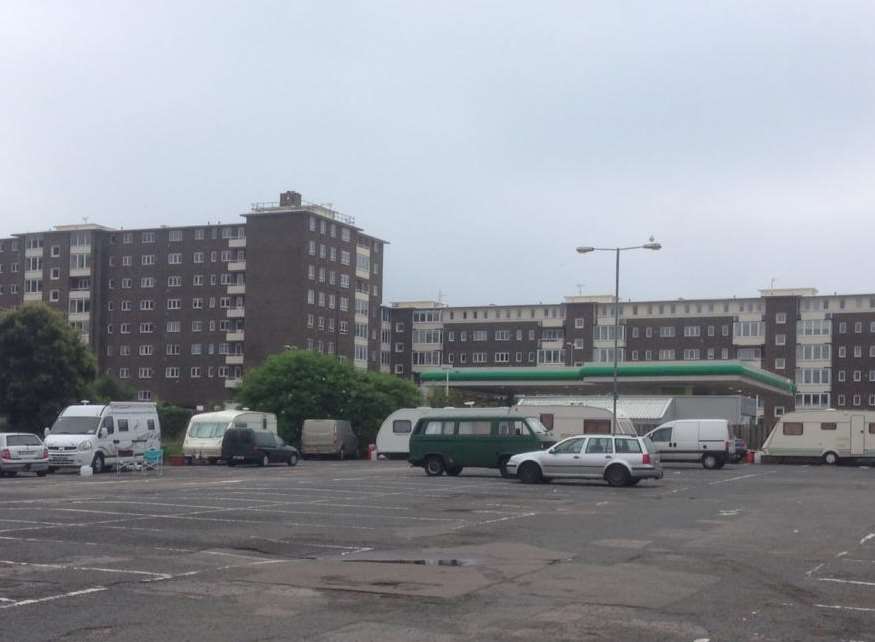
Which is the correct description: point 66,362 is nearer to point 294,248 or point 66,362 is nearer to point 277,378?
point 277,378

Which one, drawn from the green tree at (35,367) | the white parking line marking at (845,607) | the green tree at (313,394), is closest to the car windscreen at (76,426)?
the green tree at (35,367)

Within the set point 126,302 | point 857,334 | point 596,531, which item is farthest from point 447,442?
point 857,334

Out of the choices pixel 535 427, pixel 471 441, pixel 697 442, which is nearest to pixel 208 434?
pixel 471 441

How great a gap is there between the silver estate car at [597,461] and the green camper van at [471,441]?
3.12 meters

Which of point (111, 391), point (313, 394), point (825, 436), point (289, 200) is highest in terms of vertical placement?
point (289, 200)

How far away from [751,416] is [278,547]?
6239 centimetres

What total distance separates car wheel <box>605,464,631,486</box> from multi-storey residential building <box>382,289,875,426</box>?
72.7 m

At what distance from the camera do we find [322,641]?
9.23 metres

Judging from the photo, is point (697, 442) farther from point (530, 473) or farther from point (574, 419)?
point (530, 473)

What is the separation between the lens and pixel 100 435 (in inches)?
1529

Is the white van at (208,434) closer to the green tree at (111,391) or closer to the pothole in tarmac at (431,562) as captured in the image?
the green tree at (111,391)

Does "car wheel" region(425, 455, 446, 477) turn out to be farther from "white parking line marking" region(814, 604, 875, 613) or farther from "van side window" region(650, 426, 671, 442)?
"white parking line marking" region(814, 604, 875, 613)

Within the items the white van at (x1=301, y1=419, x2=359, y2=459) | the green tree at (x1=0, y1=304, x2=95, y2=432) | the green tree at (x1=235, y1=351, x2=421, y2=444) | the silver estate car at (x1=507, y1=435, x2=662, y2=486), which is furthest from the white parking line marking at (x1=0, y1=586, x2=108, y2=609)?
the green tree at (x1=235, y1=351, x2=421, y2=444)

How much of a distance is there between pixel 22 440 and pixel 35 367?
25026 millimetres
